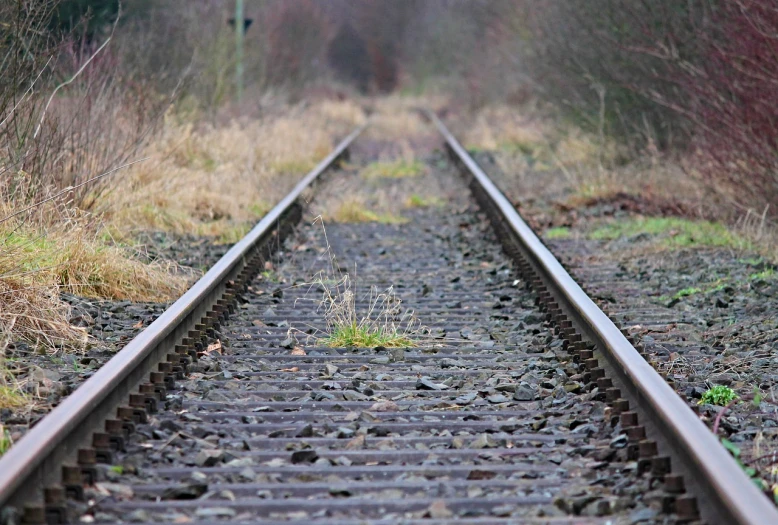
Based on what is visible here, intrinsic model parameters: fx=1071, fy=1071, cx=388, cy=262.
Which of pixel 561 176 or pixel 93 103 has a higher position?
pixel 93 103

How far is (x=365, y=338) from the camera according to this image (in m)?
5.73

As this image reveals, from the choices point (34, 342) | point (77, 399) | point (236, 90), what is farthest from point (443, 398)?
point (236, 90)

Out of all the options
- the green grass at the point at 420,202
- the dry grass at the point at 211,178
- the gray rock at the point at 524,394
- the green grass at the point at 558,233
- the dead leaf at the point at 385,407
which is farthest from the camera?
the green grass at the point at 420,202

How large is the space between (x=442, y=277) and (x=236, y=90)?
592 inches

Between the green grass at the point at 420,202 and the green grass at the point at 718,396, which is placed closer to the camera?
the green grass at the point at 718,396

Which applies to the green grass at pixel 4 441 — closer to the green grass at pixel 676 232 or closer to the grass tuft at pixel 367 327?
the grass tuft at pixel 367 327

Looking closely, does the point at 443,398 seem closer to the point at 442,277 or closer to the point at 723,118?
the point at 442,277

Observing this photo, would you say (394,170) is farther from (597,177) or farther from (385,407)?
(385,407)

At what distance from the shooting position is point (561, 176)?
14.8 m

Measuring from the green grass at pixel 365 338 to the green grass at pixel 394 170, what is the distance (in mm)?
9767

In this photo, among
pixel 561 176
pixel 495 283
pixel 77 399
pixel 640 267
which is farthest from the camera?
pixel 561 176

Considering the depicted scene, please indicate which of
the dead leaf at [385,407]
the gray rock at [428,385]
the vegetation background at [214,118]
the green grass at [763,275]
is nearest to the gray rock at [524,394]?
the gray rock at [428,385]

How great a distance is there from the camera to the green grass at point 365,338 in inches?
225

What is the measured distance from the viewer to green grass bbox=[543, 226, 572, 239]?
963 centimetres
